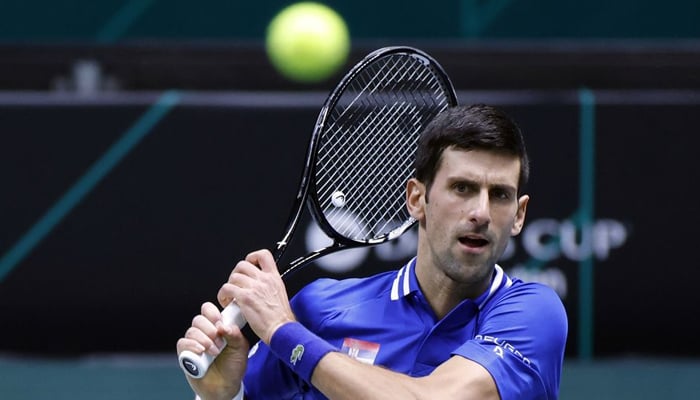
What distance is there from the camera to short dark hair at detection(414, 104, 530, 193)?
9.97 feet

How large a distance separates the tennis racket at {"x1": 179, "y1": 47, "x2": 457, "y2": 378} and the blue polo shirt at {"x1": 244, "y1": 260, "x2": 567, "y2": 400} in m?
0.17

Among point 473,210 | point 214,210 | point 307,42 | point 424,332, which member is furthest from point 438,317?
point 307,42

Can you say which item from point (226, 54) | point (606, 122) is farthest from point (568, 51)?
point (226, 54)

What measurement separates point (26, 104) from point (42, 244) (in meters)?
0.60

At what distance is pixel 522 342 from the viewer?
3084 millimetres

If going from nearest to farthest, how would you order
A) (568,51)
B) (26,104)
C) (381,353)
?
(381,353) < (26,104) < (568,51)

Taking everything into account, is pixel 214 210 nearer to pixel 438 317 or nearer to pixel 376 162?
pixel 376 162

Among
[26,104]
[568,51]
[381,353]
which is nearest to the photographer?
[381,353]

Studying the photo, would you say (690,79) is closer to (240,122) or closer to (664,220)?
(664,220)

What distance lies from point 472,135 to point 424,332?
1.47ft

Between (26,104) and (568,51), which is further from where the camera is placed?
(568,51)

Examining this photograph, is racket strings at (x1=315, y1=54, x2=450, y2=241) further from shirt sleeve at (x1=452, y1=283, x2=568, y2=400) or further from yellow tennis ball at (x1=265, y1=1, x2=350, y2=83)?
yellow tennis ball at (x1=265, y1=1, x2=350, y2=83)

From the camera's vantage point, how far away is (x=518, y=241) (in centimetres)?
638

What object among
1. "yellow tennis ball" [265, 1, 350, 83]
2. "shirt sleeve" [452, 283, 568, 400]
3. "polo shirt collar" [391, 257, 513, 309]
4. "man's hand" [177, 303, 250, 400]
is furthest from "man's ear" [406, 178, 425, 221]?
"yellow tennis ball" [265, 1, 350, 83]
